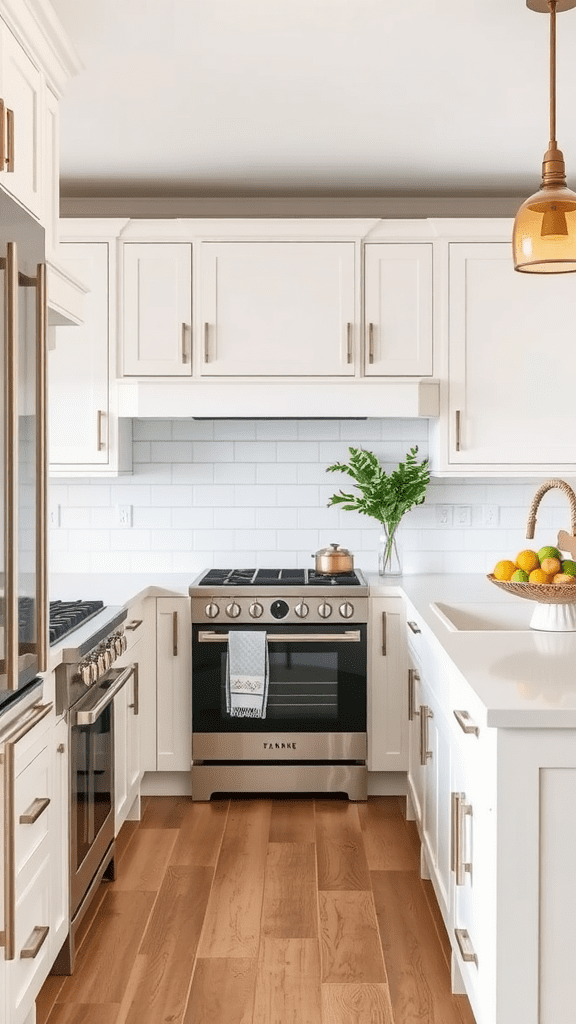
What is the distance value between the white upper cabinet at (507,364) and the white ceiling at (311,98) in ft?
1.56

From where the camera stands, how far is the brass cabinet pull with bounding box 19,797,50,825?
2105 mm

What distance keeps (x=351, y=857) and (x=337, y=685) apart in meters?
0.77

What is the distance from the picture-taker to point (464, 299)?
4.12 metres

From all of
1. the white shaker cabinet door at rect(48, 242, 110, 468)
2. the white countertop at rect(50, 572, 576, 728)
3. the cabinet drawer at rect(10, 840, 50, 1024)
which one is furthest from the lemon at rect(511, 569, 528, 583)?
the white shaker cabinet door at rect(48, 242, 110, 468)

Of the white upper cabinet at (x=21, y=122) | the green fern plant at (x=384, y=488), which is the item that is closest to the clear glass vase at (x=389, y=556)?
the green fern plant at (x=384, y=488)

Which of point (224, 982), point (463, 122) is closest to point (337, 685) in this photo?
point (224, 982)

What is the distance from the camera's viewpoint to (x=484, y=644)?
2.53m

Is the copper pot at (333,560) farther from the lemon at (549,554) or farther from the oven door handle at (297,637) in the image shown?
the lemon at (549,554)

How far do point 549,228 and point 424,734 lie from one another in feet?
5.40

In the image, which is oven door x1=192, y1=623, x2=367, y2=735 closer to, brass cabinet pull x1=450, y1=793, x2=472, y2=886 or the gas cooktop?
the gas cooktop

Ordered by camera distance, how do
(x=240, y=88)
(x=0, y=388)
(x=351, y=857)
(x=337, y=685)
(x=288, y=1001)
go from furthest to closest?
(x=337, y=685), (x=351, y=857), (x=240, y=88), (x=288, y=1001), (x=0, y=388)

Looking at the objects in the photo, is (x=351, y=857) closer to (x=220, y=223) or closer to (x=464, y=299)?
(x=464, y=299)

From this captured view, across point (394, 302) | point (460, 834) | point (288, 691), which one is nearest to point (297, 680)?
point (288, 691)

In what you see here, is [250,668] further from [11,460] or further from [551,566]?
[11,460]
